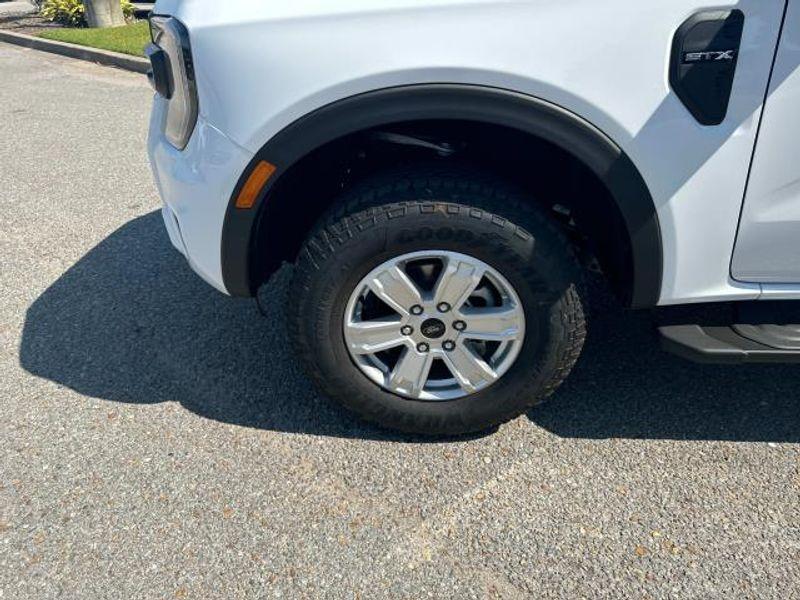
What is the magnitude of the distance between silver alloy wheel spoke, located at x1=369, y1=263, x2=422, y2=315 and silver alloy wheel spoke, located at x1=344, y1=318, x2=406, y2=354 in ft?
0.27

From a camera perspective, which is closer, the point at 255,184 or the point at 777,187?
the point at 777,187

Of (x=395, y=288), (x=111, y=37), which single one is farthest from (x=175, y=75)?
(x=111, y=37)

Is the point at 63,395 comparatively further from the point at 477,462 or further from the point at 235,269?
the point at 477,462

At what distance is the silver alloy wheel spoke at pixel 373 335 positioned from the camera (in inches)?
90.1

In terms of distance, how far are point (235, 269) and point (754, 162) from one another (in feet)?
5.17

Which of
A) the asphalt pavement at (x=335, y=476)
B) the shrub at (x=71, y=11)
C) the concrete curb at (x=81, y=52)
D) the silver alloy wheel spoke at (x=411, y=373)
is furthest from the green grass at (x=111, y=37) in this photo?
the silver alloy wheel spoke at (x=411, y=373)

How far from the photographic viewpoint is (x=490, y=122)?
6.44 feet

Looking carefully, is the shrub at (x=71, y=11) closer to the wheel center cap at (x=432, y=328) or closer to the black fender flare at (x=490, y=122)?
the black fender flare at (x=490, y=122)

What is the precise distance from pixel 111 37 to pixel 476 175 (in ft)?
34.6

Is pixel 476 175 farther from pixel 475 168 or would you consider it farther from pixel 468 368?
pixel 468 368

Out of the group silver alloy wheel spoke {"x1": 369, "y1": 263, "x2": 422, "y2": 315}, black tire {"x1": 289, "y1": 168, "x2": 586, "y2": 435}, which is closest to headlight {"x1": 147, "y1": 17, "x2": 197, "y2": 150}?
black tire {"x1": 289, "y1": 168, "x2": 586, "y2": 435}

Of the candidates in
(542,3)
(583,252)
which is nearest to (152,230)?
(583,252)

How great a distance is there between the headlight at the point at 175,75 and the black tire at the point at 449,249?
0.53 m

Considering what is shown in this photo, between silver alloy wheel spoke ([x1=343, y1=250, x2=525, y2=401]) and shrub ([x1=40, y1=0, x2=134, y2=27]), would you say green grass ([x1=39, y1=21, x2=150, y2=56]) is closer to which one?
shrub ([x1=40, y1=0, x2=134, y2=27])
